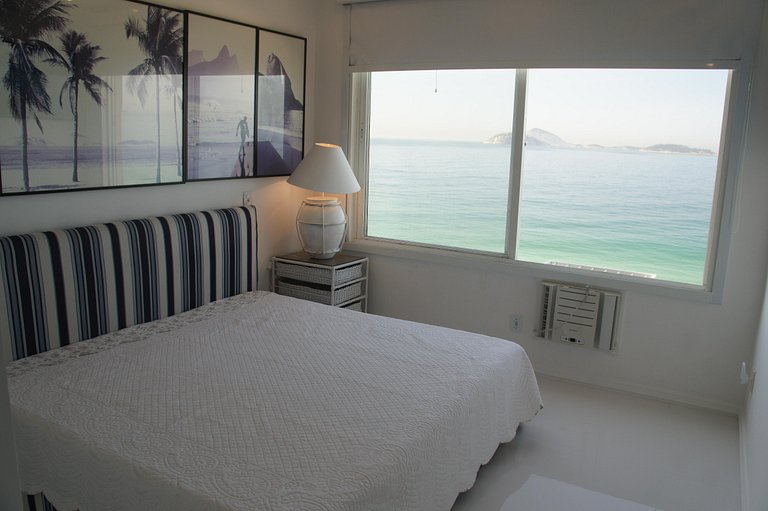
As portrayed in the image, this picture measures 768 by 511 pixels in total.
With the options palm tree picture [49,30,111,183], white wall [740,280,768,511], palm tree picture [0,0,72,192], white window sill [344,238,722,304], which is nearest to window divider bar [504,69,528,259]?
white window sill [344,238,722,304]

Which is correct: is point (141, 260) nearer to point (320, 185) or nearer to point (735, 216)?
point (320, 185)

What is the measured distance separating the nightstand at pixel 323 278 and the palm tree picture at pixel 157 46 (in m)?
1.06

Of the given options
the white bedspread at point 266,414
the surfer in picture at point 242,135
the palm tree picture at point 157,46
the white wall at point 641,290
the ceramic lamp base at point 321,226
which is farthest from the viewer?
the ceramic lamp base at point 321,226

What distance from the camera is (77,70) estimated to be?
2.77 m

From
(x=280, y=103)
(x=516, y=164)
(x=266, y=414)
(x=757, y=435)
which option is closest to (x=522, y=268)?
(x=516, y=164)

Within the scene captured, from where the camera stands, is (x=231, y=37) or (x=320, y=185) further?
(x=320, y=185)

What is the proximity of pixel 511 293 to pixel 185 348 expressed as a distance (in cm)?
201

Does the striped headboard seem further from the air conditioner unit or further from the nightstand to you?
the air conditioner unit

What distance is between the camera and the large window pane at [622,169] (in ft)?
11.0

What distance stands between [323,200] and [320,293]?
60 centimetres

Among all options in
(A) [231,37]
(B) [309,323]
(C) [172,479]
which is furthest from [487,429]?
(A) [231,37]

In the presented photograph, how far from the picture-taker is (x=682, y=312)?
3406 mm

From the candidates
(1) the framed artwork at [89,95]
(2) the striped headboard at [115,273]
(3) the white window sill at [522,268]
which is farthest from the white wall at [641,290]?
(1) the framed artwork at [89,95]

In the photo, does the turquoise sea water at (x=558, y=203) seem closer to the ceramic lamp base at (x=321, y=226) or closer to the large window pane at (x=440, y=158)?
the large window pane at (x=440, y=158)
